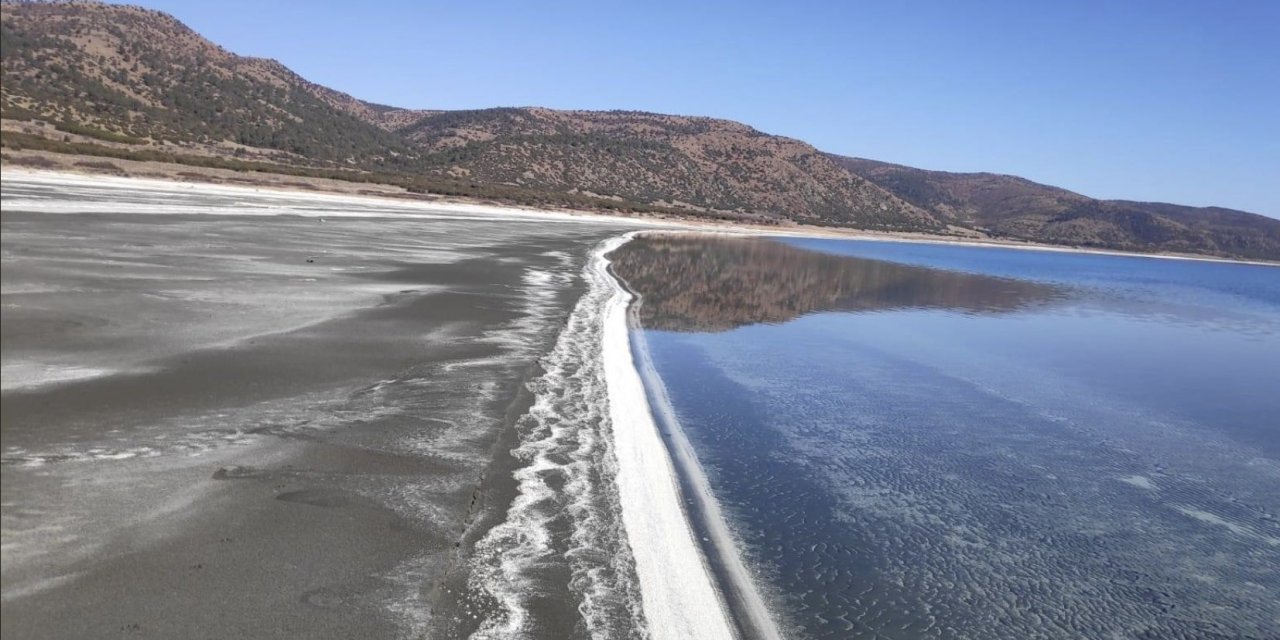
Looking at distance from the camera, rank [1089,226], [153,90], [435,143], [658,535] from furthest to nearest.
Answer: [1089,226]
[435,143]
[153,90]
[658,535]

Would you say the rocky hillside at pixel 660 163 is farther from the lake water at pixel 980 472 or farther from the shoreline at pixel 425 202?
the lake water at pixel 980 472

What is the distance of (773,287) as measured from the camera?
29.8m

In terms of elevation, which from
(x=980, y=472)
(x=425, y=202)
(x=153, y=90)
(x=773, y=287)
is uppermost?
(x=153, y=90)

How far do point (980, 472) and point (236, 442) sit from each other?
753cm

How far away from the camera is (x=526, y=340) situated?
13.0m

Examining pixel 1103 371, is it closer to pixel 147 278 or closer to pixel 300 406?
pixel 300 406

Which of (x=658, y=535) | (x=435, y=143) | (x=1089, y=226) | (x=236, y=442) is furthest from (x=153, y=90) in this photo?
(x=1089, y=226)

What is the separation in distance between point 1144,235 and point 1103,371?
6913 inches

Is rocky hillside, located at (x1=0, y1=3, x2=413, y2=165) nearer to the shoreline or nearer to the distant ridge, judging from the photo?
the distant ridge

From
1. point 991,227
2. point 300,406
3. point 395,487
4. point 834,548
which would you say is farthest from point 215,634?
point 991,227

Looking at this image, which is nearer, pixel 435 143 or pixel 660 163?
pixel 435 143

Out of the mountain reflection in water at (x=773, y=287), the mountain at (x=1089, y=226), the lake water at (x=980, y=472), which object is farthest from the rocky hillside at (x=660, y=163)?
the lake water at (x=980, y=472)

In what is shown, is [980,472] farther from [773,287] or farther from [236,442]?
[773,287]

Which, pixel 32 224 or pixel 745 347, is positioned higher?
pixel 32 224
